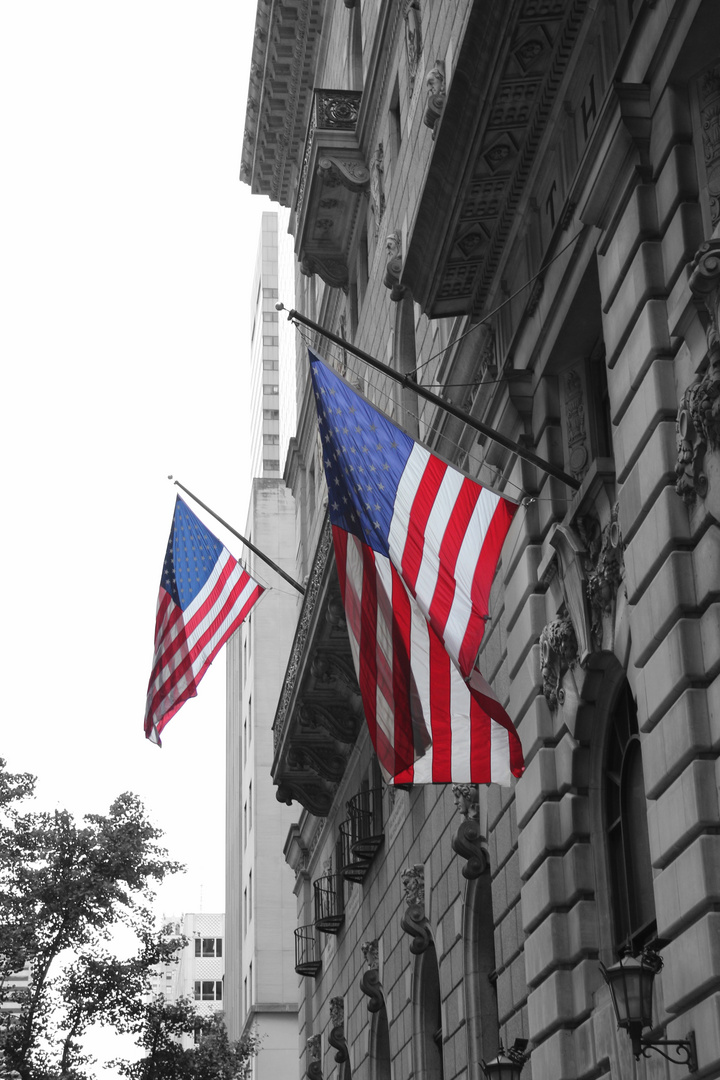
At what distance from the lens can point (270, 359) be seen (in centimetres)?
9688

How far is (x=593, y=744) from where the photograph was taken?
632 inches

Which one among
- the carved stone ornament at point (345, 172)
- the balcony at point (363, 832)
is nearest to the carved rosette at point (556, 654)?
the balcony at point (363, 832)

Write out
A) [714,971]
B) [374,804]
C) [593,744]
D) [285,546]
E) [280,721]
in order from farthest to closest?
1. [285,546]
2. [280,721]
3. [374,804]
4. [593,744]
5. [714,971]

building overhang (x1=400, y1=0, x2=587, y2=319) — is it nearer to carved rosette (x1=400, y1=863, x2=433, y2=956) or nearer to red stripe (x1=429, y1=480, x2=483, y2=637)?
red stripe (x1=429, y1=480, x2=483, y2=637)

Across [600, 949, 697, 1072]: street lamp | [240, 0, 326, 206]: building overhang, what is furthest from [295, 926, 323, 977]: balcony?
[600, 949, 697, 1072]: street lamp

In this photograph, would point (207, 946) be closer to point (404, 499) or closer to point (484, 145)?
point (484, 145)

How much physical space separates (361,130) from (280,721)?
15.0 meters

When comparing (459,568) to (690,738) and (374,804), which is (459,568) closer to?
(690,738)

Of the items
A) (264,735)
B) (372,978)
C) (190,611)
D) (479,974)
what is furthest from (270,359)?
(479,974)

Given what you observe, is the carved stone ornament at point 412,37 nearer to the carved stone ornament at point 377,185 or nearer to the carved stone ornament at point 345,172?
the carved stone ornament at point 377,185

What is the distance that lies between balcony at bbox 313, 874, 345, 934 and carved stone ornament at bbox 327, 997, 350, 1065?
5.35 feet

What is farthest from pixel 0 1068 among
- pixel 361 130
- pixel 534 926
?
pixel 534 926

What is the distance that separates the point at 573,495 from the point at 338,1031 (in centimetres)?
2146

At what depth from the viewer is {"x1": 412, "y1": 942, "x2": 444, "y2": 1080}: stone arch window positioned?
2544cm
